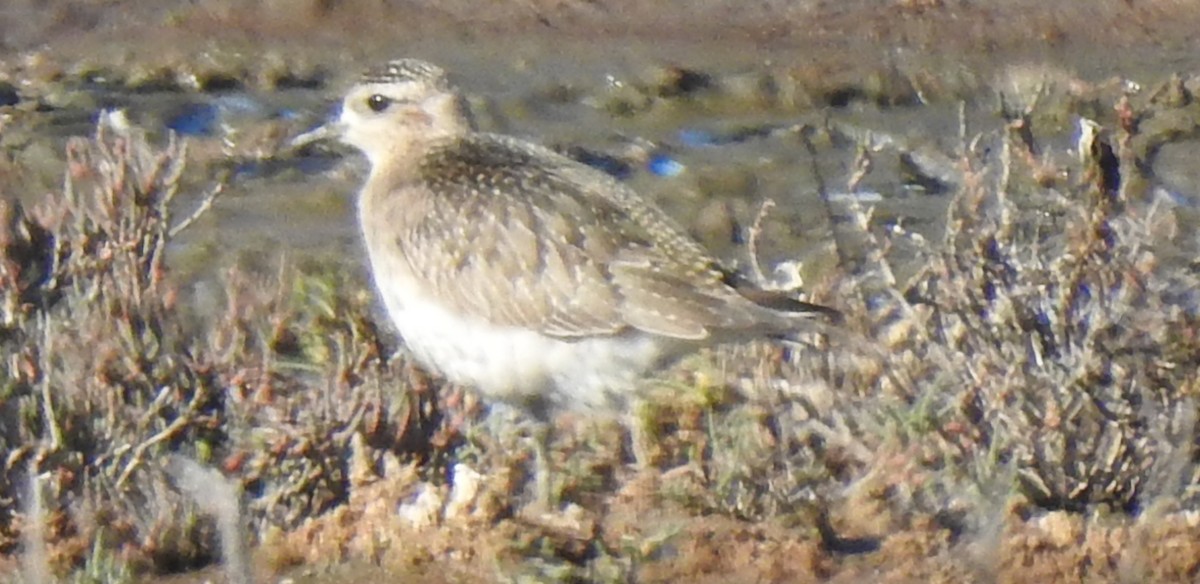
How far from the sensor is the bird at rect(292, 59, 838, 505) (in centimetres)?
665

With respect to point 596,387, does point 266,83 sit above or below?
above

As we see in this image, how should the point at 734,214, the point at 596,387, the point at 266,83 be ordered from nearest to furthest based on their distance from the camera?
the point at 596,387 → the point at 734,214 → the point at 266,83

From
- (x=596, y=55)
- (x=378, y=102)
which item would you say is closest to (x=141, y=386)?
(x=378, y=102)

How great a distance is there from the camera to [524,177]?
7.03 metres

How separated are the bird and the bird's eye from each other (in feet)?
1.63

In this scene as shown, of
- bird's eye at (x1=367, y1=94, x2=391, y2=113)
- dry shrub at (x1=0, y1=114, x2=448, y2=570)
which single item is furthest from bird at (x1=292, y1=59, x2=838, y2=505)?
Answer: bird's eye at (x1=367, y1=94, x2=391, y2=113)

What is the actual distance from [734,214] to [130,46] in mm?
3801

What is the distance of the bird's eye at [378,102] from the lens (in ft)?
25.2

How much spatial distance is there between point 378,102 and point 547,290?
1.23 meters

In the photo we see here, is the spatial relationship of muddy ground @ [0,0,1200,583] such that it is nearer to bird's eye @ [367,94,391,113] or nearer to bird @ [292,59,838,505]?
bird @ [292,59,838,505]

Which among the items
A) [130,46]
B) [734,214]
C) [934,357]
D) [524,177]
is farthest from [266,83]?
[934,357]

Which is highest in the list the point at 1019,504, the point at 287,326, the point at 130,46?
the point at 130,46

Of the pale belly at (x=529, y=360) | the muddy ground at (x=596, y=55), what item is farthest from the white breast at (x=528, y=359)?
the muddy ground at (x=596, y=55)

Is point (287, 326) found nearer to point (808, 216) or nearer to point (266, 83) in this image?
point (808, 216)
